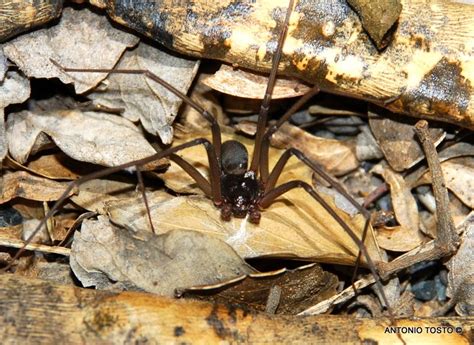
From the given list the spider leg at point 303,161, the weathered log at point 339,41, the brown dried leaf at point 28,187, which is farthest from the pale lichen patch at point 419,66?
the brown dried leaf at point 28,187

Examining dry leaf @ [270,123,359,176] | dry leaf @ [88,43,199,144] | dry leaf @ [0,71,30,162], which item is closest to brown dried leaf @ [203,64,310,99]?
dry leaf @ [88,43,199,144]

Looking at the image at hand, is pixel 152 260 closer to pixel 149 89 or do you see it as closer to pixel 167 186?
pixel 167 186

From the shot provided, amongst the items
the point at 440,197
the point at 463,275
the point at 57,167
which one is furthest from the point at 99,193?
the point at 463,275

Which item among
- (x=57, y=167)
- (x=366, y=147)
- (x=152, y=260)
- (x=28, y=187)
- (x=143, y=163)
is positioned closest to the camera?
(x=152, y=260)

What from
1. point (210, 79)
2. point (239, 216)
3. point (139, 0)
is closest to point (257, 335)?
point (239, 216)

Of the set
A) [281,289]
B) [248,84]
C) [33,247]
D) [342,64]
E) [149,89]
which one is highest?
[342,64]

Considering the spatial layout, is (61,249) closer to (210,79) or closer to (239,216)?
(239,216)

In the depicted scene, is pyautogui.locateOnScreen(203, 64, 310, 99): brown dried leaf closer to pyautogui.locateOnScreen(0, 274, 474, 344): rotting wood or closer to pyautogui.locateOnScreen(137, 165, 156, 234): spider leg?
pyautogui.locateOnScreen(137, 165, 156, 234): spider leg
